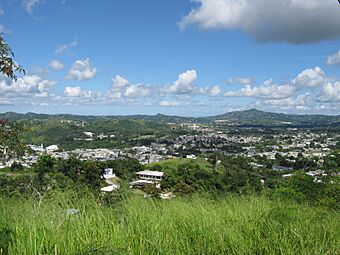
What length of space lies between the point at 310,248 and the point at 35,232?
2184mm

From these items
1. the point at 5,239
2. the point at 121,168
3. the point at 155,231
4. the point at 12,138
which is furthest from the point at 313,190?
the point at 121,168

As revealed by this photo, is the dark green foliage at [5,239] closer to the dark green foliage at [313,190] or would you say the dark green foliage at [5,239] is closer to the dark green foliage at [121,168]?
the dark green foliage at [313,190]

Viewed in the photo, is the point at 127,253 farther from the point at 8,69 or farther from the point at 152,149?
the point at 152,149

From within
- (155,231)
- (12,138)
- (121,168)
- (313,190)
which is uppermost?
(12,138)

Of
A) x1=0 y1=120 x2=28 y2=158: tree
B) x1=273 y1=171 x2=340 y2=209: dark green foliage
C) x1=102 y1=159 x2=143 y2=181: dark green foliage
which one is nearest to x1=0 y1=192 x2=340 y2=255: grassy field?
x1=0 y1=120 x2=28 y2=158: tree

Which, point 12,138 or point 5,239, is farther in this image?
point 12,138

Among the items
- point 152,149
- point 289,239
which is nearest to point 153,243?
point 289,239

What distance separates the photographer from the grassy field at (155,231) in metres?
2.65

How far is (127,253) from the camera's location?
7.78ft

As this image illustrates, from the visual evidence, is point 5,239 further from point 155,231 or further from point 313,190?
point 313,190

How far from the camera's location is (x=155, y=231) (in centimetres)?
315

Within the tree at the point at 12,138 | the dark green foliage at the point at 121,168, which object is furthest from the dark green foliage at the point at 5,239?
the dark green foliage at the point at 121,168

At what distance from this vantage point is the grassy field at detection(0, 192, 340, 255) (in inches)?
104

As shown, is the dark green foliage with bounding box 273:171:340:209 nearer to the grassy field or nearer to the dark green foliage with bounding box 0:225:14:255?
the grassy field
